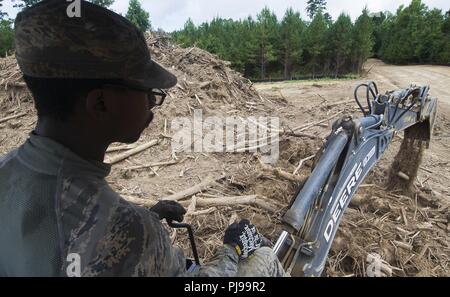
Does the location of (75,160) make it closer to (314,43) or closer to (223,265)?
(223,265)

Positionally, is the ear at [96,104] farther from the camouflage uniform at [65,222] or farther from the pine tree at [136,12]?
the pine tree at [136,12]

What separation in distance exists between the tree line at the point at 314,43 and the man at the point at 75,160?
2990 centimetres

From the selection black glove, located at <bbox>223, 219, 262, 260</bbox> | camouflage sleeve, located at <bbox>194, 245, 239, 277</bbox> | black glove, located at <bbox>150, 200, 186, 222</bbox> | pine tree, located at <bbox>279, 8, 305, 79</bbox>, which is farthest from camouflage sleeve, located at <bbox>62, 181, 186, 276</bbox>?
pine tree, located at <bbox>279, 8, 305, 79</bbox>

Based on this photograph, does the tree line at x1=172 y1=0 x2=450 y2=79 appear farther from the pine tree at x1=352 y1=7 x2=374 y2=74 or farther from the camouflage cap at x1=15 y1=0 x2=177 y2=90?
the camouflage cap at x1=15 y1=0 x2=177 y2=90

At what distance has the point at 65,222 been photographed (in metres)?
1.22

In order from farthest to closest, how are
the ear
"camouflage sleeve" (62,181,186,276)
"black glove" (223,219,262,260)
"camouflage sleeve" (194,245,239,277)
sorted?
"black glove" (223,219,262,260), "camouflage sleeve" (194,245,239,277), the ear, "camouflage sleeve" (62,181,186,276)

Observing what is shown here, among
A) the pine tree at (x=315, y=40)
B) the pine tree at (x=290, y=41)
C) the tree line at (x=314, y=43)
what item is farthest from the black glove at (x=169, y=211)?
the pine tree at (x=315, y=40)

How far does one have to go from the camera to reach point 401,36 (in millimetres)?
35750

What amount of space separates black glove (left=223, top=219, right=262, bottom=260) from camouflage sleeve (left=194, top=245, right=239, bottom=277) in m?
0.03

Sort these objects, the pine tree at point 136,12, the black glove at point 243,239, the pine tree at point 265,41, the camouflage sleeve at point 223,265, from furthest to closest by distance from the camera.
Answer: the pine tree at point 265,41
the pine tree at point 136,12
the black glove at point 243,239
the camouflage sleeve at point 223,265

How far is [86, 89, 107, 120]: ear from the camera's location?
4.30ft

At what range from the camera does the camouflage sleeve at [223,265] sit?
1687mm
